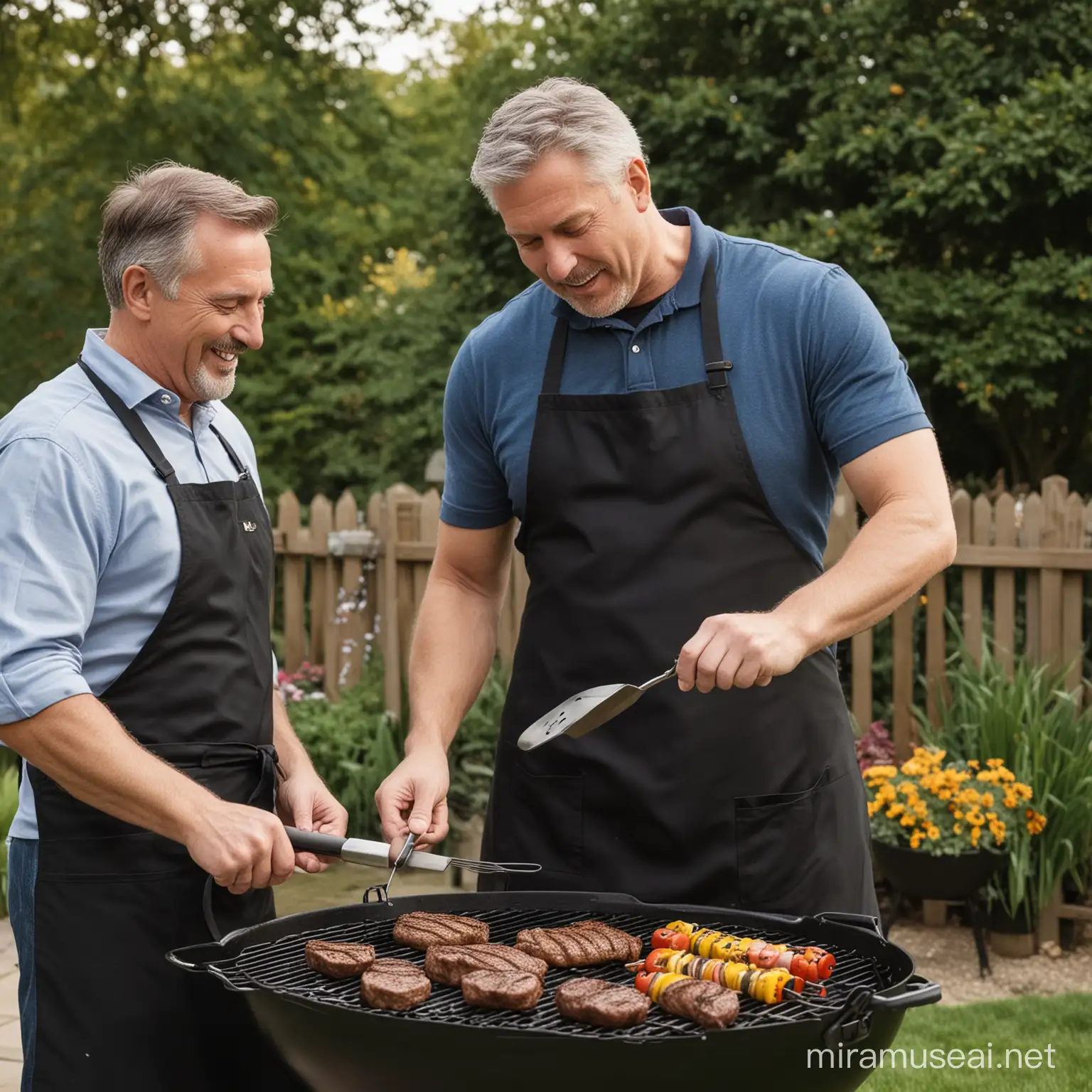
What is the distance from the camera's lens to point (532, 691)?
7.82ft

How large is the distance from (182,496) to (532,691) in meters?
0.68

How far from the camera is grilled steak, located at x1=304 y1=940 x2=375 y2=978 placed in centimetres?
192

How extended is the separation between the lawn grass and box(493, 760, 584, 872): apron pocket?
6.50ft

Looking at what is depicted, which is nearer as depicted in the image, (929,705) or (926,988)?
(926,988)

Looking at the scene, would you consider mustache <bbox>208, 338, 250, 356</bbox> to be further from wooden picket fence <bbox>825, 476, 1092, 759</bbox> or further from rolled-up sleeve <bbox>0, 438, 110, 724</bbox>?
wooden picket fence <bbox>825, 476, 1092, 759</bbox>

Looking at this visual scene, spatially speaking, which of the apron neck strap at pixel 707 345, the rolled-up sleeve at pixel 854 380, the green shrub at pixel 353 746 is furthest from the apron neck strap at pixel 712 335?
the green shrub at pixel 353 746

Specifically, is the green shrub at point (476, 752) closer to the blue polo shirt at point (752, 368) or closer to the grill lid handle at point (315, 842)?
the blue polo shirt at point (752, 368)

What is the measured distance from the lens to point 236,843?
6.37 feet

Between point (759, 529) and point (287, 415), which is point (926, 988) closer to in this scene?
point (759, 529)

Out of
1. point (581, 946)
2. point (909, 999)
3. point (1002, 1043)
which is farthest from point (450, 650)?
point (1002, 1043)

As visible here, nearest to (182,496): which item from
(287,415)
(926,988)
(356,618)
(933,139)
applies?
(926,988)

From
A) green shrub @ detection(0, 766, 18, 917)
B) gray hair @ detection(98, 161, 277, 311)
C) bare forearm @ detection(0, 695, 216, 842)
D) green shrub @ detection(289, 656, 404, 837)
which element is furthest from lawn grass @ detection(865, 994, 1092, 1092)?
green shrub @ detection(0, 766, 18, 917)

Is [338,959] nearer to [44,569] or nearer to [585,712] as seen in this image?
[585,712]

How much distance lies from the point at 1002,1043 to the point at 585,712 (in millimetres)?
2769
